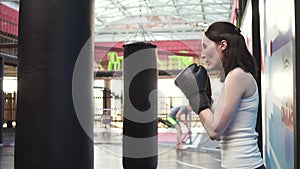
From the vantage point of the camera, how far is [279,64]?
76.4 inches

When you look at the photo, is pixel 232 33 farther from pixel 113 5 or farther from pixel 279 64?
pixel 113 5

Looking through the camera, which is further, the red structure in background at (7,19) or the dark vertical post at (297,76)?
the red structure in background at (7,19)

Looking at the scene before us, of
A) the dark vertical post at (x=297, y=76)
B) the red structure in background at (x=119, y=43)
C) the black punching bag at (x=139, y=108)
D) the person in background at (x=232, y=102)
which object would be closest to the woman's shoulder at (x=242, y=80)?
the person in background at (x=232, y=102)

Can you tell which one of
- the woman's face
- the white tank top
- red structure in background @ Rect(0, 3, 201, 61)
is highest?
red structure in background @ Rect(0, 3, 201, 61)

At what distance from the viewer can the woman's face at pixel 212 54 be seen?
1.20m

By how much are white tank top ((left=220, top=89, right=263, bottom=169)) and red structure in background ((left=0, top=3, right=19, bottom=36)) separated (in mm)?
9971

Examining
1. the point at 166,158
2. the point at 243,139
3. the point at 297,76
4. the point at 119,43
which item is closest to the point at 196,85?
the point at 243,139

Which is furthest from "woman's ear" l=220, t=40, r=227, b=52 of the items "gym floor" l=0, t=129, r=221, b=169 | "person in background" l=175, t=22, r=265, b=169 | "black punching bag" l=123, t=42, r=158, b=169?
"gym floor" l=0, t=129, r=221, b=169

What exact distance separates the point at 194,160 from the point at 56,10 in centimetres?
388

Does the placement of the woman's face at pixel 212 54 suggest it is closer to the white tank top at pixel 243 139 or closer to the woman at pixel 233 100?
the woman at pixel 233 100

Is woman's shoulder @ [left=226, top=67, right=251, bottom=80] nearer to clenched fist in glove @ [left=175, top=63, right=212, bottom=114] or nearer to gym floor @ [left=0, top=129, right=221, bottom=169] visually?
clenched fist in glove @ [left=175, top=63, right=212, bottom=114]

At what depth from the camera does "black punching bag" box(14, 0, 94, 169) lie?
4.90 ft

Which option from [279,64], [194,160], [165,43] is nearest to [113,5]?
[165,43]

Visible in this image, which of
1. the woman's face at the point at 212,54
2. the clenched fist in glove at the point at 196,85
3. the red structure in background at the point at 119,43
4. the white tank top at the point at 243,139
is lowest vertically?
the white tank top at the point at 243,139
